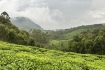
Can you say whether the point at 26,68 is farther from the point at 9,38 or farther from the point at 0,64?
the point at 9,38

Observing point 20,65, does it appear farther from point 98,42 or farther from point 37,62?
point 98,42

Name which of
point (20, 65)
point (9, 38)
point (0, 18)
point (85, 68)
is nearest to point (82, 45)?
point (9, 38)

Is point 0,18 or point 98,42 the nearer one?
point 98,42

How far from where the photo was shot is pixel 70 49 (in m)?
112

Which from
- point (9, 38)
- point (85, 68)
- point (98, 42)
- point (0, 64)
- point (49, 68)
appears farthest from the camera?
point (98, 42)

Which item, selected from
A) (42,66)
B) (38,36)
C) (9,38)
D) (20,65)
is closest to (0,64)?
(20,65)

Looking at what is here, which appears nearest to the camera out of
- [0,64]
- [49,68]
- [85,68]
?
[0,64]

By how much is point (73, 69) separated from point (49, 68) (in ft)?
10.4

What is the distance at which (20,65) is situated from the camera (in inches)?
703

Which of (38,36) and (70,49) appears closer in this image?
(70,49)

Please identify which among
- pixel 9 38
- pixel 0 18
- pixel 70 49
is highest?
pixel 0 18

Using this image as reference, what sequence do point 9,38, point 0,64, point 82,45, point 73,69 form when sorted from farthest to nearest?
point 82,45
point 9,38
point 73,69
point 0,64

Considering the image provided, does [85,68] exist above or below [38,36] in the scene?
below

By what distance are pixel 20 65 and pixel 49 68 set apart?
3398mm
